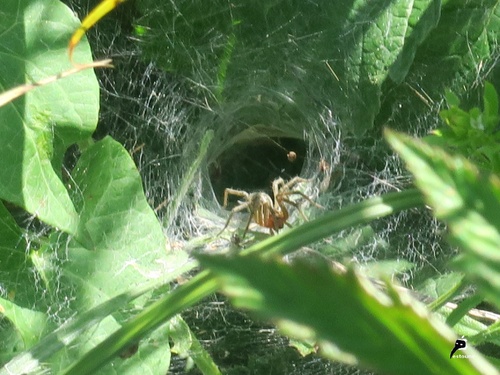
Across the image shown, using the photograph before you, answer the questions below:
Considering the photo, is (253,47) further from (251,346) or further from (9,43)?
(251,346)

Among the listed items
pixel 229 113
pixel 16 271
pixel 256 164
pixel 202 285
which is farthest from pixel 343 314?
pixel 256 164

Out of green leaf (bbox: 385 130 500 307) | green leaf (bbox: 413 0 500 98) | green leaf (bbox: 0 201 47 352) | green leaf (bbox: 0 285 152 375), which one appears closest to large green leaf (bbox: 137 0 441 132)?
green leaf (bbox: 413 0 500 98)

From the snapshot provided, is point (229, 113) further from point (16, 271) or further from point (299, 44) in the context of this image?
point (16, 271)

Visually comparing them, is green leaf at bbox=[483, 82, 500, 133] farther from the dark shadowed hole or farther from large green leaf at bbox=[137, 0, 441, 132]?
the dark shadowed hole

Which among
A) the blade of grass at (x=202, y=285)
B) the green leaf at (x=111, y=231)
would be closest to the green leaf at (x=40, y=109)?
the green leaf at (x=111, y=231)

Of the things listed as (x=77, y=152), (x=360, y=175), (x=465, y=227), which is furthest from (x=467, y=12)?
(x=465, y=227)
